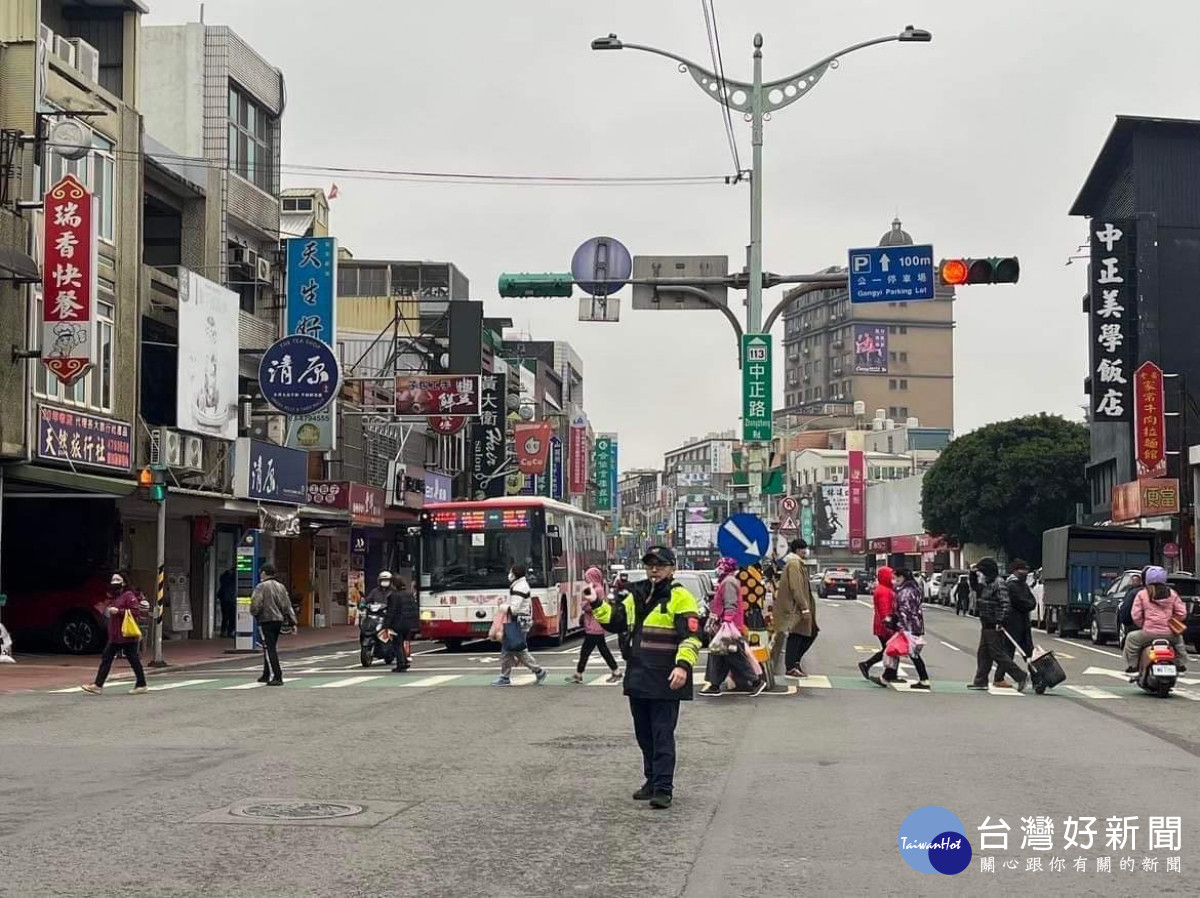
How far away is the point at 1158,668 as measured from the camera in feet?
68.3

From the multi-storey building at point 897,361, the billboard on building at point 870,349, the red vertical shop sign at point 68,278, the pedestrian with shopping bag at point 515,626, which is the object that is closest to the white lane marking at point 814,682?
the pedestrian with shopping bag at point 515,626

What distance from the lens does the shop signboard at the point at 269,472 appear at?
1467 inches

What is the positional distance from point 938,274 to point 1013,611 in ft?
17.6

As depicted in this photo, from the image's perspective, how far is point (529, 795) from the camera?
37.1 ft

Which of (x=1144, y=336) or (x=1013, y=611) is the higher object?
(x=1144, y=336)

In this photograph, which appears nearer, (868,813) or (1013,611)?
(868,813)

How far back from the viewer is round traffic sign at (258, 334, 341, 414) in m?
37.6

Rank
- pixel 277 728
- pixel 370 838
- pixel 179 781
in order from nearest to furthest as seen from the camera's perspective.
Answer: pixel 370 838 < pixel 179 781 < pixel 277 728

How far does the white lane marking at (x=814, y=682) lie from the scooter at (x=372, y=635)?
25.0ft

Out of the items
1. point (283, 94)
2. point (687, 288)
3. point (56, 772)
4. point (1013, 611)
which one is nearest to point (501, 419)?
point (283, 94)

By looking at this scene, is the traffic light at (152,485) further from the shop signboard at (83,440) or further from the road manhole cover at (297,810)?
the road manhole cover at (297,810)

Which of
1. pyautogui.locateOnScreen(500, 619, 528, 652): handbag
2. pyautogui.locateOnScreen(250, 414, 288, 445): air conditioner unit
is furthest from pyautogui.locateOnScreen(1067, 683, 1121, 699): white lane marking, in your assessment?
pyautogui.locateOnScreen(250, 414, 288, 445): air conditioner unit

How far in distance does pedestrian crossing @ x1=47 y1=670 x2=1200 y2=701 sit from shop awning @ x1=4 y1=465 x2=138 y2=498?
5220 millimetres

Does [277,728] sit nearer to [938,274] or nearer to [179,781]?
[179,781]
